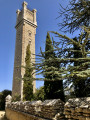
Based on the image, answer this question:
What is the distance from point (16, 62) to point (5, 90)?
558 cm

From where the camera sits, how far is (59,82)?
295 inches

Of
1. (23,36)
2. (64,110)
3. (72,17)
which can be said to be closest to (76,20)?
(72,17)

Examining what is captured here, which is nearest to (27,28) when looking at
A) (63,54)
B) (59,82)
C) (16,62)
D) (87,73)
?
(16,62)

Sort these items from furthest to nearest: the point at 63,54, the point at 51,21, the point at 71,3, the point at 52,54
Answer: the point at 51,21 < the point at 71,3 < the point at 63,54 < the point at 52,54

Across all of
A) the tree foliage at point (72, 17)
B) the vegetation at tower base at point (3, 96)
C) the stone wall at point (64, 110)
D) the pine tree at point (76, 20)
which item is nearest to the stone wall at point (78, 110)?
the stone wall at point (64, 110)

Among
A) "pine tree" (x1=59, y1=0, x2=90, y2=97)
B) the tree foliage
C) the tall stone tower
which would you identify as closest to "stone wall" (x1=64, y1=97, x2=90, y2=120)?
"pine tree" (x1=59, y1=0, x2=90, y2=97)

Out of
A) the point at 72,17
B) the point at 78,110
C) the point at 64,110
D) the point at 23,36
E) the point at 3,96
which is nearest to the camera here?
the point at 78,110

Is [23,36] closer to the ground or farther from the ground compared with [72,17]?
farther from the ground

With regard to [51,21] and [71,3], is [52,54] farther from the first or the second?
[71,3]

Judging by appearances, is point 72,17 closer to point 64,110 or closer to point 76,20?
point 76,20

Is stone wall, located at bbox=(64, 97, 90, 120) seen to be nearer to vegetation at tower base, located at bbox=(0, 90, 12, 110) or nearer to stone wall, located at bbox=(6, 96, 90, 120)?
stone wall, located at bbox=(6, 96, 90, 120)

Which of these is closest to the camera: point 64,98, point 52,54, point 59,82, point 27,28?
point 52,54

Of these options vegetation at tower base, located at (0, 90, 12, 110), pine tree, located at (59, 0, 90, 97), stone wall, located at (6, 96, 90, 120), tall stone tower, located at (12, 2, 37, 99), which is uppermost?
tall stone tower, located at (12, 2, 37, 99)

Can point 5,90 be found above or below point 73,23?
below
